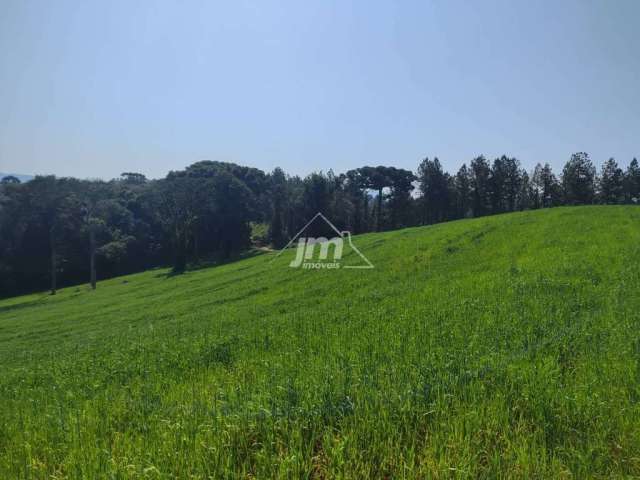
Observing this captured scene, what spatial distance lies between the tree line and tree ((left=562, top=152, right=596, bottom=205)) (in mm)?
165

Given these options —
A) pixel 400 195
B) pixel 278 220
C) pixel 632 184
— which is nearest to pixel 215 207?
pixel 278 220

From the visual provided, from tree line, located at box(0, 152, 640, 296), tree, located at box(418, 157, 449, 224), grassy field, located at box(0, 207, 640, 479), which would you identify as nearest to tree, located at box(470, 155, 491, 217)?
tree line, located at box(0, 152, 640, 296)

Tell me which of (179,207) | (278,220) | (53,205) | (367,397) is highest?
(53,205)

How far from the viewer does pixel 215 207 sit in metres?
57.7

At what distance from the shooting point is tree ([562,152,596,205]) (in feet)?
201

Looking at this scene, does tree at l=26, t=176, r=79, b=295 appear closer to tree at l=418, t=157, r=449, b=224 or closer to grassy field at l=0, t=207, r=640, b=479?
grassy field at l=0, t=207, r=640, b=479

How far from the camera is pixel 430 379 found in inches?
178

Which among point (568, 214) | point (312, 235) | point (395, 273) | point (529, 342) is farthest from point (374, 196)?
point (529, 342)

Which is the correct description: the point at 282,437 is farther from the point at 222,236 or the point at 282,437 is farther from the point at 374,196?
the point at 374,196

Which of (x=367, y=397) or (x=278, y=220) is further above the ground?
(x=278, y=220)

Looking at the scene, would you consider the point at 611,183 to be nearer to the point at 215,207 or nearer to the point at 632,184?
the point at 632,184

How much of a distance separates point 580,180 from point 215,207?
59.8 m

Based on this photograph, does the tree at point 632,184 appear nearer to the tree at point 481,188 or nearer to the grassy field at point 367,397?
the tree at point 481,188

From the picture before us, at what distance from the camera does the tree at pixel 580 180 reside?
201ft
